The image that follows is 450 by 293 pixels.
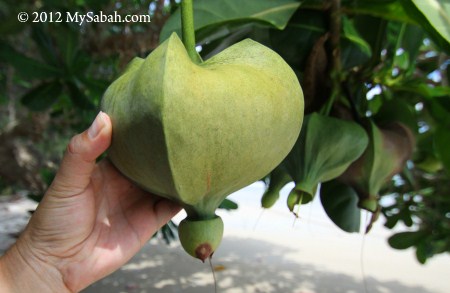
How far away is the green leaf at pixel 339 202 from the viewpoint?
0.90m

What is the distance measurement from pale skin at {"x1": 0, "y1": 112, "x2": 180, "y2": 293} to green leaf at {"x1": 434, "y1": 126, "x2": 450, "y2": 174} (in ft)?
1.82

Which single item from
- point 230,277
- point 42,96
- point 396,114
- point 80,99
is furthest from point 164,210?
point 230,277

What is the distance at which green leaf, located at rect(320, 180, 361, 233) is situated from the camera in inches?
35.5

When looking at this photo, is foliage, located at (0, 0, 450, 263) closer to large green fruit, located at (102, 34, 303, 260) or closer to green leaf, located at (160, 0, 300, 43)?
green leaf, located at (160, 0, 300, 43)

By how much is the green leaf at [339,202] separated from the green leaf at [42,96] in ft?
3.70

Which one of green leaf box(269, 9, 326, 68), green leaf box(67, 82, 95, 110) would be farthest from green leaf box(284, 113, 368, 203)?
green leaf box(67, 82, 95, 110)

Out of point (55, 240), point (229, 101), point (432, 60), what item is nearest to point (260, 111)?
point (229, 101)

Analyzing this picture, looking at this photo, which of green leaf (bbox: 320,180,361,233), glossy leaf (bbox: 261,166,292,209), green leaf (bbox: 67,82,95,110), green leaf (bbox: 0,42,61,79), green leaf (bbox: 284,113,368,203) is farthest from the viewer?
green leaf (bbox: 67,82,95,110)

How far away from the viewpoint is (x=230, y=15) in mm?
750

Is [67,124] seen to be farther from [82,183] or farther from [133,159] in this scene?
[133,159]

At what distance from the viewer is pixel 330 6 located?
0.79m

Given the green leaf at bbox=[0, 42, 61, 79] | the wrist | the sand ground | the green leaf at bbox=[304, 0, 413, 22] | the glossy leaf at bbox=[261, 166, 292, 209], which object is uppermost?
the green leaf at bbox=[304, 0, 413, 22]

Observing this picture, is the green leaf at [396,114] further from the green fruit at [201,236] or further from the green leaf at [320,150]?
the green fruit at [201,236]

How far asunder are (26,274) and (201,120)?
58 cm
